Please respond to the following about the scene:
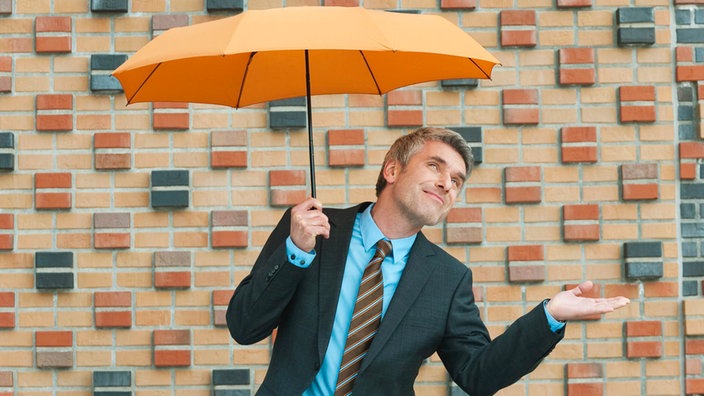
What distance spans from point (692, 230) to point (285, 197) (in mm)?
1761

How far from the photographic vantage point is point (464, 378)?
2865mm

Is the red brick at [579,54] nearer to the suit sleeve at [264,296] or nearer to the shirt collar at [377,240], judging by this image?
the shirt collar at [377,240]

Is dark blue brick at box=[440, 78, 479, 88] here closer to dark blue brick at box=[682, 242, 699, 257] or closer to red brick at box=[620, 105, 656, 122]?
red brick at box=[620, 105, 656, 122]

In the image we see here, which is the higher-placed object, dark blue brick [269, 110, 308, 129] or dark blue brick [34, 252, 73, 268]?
dark blue brick [269, 110, 308, 129]

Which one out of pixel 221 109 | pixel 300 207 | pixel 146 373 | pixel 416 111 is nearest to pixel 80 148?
pixel 221 109

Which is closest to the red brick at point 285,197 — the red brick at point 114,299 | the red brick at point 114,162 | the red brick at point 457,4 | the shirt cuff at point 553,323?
the red brick at point 114,162

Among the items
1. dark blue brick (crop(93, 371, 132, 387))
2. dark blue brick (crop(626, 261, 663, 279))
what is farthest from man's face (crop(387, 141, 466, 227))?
dark blue brick (crop(93, 371, 132, 387))

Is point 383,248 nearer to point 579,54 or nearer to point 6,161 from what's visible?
point 579,54

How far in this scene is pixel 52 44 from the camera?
13.9 ft

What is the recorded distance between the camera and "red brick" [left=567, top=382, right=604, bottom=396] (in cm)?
419

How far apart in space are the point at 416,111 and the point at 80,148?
146 centimetres

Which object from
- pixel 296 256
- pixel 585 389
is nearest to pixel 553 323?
pixel 296 256

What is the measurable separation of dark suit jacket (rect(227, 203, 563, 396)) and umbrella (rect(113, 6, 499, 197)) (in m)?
0.30

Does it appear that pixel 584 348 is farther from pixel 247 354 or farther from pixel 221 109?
pixel 221 109
